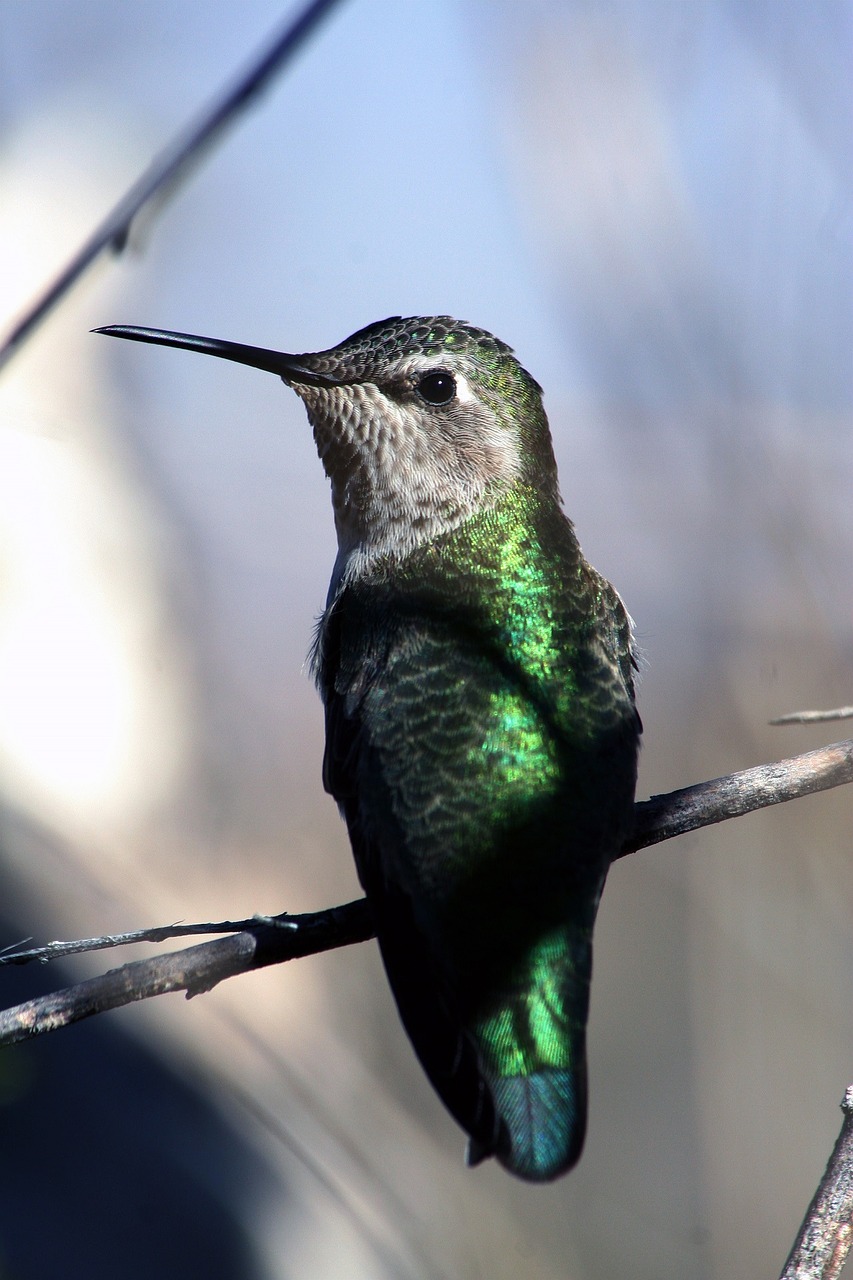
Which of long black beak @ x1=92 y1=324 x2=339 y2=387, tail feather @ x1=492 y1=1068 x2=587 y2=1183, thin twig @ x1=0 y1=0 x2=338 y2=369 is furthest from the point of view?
long black beak @ x1=92 y1=324 x2=339 y2=387

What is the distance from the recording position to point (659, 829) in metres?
1.44

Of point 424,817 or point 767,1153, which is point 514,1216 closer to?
point 767,1153

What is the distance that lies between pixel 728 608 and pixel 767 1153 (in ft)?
4.62

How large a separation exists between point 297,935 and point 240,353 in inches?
32.3

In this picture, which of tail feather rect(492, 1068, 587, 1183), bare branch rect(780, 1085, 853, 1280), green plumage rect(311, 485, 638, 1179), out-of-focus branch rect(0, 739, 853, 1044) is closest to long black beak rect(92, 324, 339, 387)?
green plumage rect(311, 485, 638, 1179)

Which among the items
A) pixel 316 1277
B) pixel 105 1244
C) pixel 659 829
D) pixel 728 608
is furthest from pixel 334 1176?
pixel 659 829

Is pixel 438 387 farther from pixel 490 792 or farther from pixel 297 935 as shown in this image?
pixel 297 935

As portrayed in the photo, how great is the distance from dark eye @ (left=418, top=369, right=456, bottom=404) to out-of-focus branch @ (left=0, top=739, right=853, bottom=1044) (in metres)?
0.66

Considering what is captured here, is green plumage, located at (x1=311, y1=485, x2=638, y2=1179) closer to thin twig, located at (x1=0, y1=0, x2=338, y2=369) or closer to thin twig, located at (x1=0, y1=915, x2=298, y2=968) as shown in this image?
thin twig, located at (x1=0, y1=915, x2=298, y2=968)

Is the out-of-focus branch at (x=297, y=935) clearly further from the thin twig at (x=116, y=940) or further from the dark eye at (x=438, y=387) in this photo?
the dark eye at (x=438, y=387)

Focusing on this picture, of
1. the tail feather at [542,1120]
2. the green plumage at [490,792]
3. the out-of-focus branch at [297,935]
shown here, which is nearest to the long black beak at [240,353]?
the green plumage at [490,792]

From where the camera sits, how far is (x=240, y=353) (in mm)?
1580

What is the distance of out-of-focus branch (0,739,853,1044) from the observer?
3.40 feet

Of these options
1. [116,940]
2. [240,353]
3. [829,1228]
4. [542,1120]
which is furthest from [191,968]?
[240,353]
